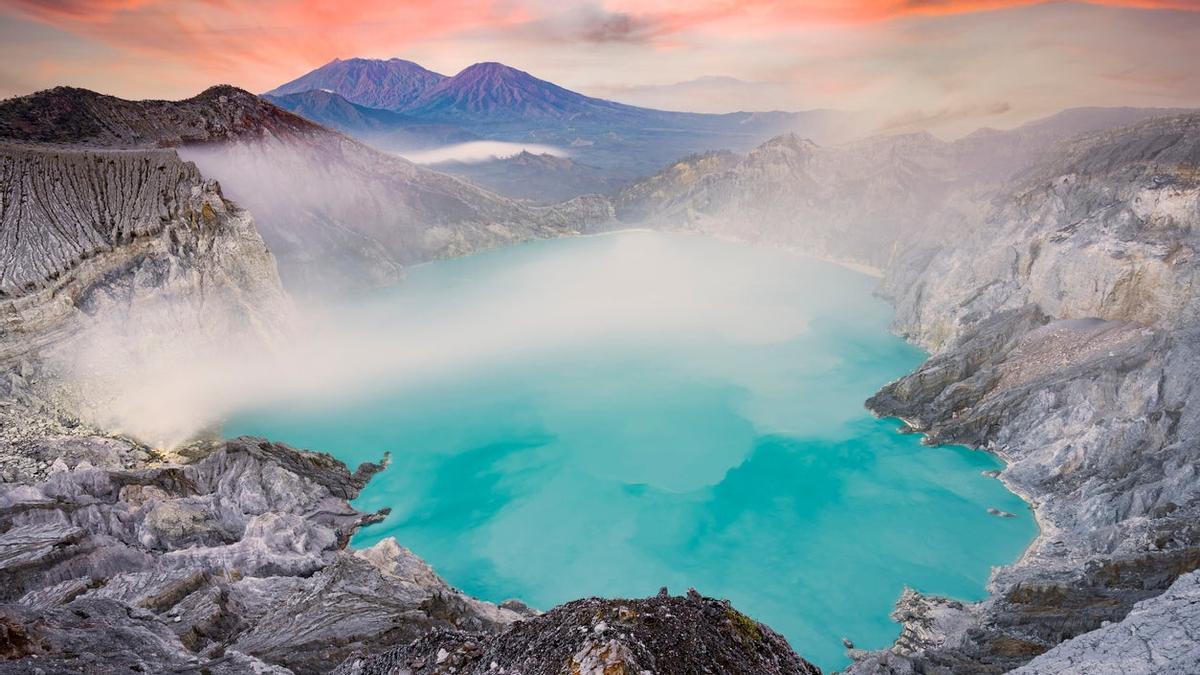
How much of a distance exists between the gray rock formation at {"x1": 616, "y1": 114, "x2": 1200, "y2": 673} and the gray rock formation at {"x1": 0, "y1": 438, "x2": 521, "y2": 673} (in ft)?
56.5

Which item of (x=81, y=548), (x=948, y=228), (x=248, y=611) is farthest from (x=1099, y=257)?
(x=81, y=548)

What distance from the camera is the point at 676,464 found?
46656 mm

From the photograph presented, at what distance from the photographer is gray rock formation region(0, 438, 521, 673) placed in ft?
59.0

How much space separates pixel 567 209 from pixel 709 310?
255 feet

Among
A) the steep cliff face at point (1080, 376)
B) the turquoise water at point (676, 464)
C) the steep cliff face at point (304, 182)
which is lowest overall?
the turquoise water at point (676, 464)

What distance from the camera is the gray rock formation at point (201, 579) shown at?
708 inches

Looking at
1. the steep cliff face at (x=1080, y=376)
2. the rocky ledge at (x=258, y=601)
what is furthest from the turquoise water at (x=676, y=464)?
the rocky ledge at (x=258, y=601)

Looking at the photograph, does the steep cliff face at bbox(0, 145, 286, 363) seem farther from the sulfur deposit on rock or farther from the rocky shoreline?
the sulfur deposit on rock

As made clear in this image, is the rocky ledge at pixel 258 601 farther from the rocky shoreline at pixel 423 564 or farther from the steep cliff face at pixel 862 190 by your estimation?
the steep cliff face at pixel 862 190

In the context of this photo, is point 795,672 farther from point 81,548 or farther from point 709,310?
point 709,310

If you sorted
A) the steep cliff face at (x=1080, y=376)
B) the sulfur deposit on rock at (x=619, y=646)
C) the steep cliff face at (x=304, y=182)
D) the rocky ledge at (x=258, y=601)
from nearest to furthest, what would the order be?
the sulfur deposit on rock at (x=619, y=646)
the rocky ledge at (x=258, y=601)
the steep cliff face at (x=1080, y=376)
the steep cliff face at (x=304, y=182)

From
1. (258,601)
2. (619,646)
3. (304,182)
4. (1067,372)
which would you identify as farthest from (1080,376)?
(304,182)

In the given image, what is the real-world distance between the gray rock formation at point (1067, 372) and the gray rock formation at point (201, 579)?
1721cm

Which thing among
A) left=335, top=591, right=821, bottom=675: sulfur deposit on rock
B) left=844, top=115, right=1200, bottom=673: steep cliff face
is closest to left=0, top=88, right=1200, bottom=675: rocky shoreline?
left=335, top=591, right=821, bottom=675: sulfur deposit on rock
